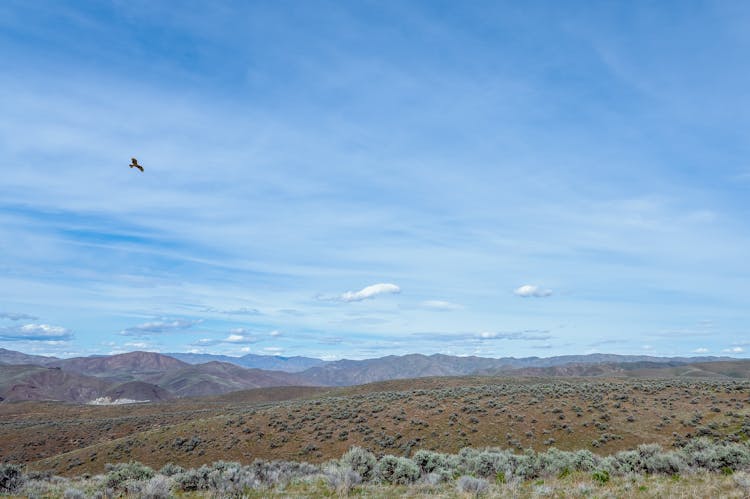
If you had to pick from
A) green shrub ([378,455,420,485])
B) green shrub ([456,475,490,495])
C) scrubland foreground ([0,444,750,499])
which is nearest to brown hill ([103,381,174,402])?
scrubland foreground ([0,444,750,499])

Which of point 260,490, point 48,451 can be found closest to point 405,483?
point 260,490

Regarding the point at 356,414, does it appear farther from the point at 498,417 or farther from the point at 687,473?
the point at 687,473

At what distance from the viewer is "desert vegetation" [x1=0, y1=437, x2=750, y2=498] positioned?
1090cm

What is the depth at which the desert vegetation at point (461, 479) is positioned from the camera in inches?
429

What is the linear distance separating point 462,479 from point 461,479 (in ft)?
0.21

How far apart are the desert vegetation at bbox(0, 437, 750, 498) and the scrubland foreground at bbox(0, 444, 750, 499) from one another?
0.02 meters

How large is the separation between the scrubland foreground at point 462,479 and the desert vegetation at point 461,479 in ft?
0.08

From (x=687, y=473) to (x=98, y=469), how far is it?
40.9 metres

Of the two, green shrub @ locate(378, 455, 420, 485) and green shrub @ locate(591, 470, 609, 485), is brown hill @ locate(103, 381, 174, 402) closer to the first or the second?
green shrub @ locate(378, 455, 420, 485)

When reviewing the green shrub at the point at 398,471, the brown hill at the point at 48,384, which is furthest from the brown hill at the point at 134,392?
the green shrub at the point at 398,471

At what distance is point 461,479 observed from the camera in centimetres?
1165

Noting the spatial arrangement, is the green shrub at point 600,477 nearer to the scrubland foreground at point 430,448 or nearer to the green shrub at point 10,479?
the scrubland foreground at point 430,448

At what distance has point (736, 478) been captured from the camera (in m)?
10.5

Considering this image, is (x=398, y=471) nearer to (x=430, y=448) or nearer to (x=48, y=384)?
(x=430, y=448)
